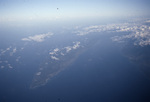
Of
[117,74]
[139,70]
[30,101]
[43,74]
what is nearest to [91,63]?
[117,74]

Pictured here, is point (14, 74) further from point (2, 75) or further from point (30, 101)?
point (30, 101)

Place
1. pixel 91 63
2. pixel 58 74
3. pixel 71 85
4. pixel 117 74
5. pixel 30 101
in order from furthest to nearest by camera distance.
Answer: pixel 91 63 < pixel 58 74 < pixel 117 74 < pixel 71 85 < pixel 30 101

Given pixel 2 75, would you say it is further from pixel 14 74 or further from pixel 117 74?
pixel 117 74

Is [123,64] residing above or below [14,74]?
above

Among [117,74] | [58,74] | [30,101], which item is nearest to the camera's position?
[30,101]

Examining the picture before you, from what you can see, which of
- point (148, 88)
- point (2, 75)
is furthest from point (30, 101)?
point (148, 88)

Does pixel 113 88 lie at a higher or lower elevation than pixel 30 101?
higher

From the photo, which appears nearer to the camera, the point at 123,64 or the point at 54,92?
the point at 54,92

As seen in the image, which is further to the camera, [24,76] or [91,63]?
[91,63]

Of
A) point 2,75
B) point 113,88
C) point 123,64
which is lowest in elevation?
point 113,88
